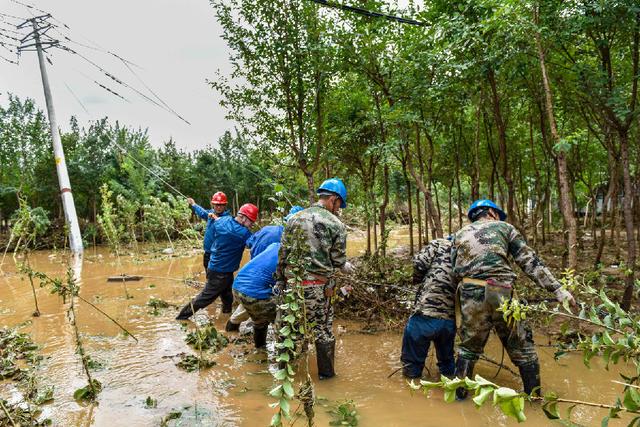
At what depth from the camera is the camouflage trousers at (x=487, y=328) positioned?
155 inches

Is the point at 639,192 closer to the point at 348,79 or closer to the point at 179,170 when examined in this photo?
the point at 348,79

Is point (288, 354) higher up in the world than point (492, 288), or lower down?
lower down

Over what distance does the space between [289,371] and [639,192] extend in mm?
12799

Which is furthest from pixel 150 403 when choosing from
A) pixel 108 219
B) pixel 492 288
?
pixel 108 219

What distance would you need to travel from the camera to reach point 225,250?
6.71 metres

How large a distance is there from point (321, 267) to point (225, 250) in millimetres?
2683

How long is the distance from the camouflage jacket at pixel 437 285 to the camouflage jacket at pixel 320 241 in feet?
2.95

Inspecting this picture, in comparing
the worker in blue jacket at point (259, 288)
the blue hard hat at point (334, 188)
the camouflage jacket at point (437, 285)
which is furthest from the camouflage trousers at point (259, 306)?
the camouflage jacket at point (437, 285)

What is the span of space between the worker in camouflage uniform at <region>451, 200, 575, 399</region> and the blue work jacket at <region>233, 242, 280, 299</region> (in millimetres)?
2170

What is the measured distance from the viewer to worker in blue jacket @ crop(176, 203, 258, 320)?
666 cm

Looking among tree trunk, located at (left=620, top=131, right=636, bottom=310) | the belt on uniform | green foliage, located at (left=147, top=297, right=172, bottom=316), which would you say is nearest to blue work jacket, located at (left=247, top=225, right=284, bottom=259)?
the belt on uniform

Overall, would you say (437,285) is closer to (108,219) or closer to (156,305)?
(156,305)

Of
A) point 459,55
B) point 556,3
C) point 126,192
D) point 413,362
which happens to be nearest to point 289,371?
point 413,362

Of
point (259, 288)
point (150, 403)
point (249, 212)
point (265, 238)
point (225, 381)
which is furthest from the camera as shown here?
point (249, 212)
